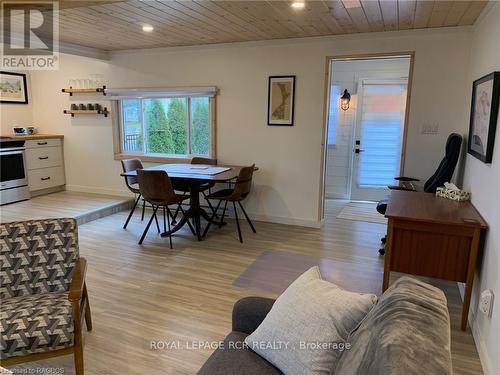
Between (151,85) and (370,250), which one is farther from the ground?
(151,85)

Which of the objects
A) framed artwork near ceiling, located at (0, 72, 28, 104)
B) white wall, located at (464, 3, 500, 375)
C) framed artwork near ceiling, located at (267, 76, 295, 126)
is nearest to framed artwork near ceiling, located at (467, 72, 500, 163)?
white wall, located at (464, 3, 500, 375)

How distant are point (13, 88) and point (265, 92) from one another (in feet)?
14.4

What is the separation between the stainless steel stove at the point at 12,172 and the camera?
5184mm

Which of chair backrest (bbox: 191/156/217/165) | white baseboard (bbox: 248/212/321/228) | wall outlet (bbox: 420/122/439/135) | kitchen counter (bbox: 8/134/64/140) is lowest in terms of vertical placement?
white baseboard (bbox: 248/212/321/228)

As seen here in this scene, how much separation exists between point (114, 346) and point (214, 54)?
3868 millimetres

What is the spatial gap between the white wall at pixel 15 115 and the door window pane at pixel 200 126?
3.15 metres

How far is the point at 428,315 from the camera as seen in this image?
105 centimetres

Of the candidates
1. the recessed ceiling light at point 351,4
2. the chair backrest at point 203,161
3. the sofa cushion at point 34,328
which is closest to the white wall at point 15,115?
the chair backrest at point 203,161

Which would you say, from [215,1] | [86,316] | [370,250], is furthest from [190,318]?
[215,1]

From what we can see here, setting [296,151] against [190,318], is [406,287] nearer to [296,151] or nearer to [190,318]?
[190,318]

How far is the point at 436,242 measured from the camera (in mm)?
2438

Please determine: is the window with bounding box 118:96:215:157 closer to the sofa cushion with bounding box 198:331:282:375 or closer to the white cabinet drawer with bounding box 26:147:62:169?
the white cabinet drawer with bounding box 26:147:62:169

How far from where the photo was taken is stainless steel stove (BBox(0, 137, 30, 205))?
17.0 ft

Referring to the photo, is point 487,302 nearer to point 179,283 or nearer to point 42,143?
point 179,283
